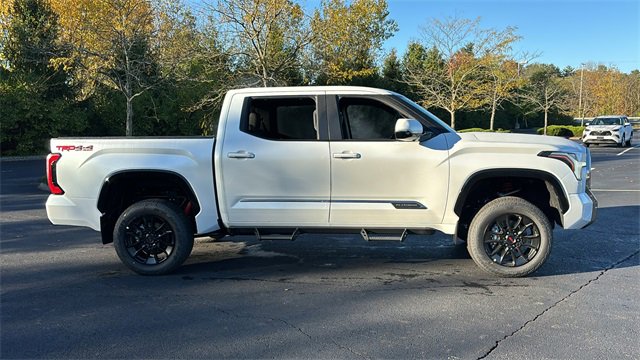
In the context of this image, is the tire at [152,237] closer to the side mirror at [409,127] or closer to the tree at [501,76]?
the side mirror at [409,127]

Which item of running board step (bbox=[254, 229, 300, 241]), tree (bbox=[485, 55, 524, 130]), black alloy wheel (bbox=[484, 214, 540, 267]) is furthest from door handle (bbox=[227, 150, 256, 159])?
tree (bbox=[485, 55, 524, 130])

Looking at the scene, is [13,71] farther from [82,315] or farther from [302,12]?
[82,315]

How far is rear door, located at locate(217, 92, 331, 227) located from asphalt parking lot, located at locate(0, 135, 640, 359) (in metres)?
0.70

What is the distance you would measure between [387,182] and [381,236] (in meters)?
0.60

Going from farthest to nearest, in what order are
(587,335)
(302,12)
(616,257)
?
(302,12) → (616,257) → (587,335)

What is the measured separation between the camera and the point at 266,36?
12.6m

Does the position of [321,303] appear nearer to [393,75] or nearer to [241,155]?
[241,155]

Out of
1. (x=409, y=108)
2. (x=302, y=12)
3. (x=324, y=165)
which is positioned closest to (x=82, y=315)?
(x=324, y=165)

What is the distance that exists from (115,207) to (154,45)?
11.4 m

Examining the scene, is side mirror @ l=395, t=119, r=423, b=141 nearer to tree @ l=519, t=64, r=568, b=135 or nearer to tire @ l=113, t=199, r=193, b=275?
tire @ l=113, t=199, r=193, b=275

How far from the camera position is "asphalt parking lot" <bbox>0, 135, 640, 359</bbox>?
3709 mm

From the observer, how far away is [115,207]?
5715 mm

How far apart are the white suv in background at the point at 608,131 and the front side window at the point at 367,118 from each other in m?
25.2

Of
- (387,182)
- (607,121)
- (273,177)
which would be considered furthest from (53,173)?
(607,121)
